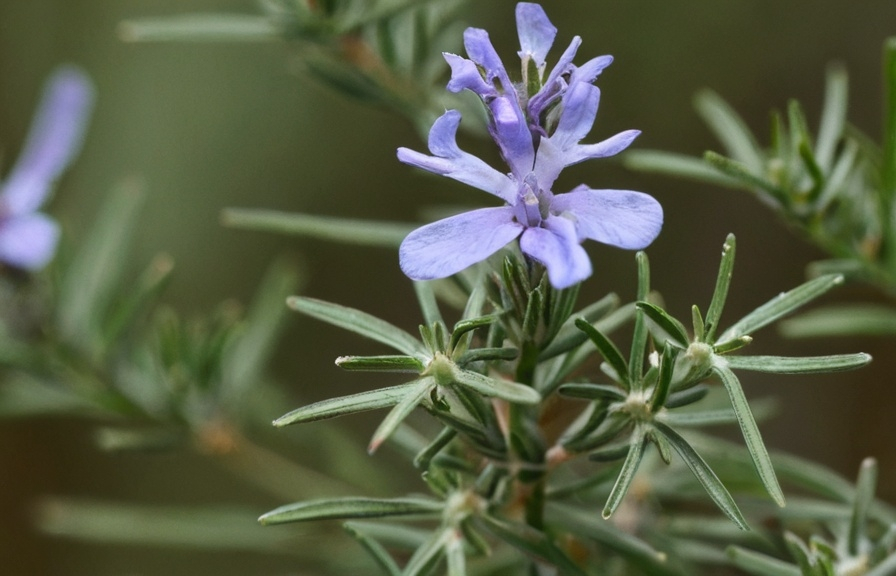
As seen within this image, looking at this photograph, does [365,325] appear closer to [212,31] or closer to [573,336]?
[573,336]

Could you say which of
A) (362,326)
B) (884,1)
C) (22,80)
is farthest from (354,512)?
(22,80)

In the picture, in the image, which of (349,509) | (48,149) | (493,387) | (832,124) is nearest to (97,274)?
(48,149)

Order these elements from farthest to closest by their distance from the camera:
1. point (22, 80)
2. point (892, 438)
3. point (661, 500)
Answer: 1. point (22, 80)
2. point (892, 438)
3. point (661, 500)

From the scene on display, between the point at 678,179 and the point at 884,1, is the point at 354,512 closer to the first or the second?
the point at 678,179

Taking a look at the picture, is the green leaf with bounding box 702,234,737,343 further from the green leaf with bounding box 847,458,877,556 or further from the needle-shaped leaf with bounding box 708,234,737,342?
the green leaf with bounding box 847,458,877,556

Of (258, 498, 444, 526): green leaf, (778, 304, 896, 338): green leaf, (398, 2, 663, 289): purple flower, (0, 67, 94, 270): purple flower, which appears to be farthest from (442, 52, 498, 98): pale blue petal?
(0, 67, 94, 270): purple flower
